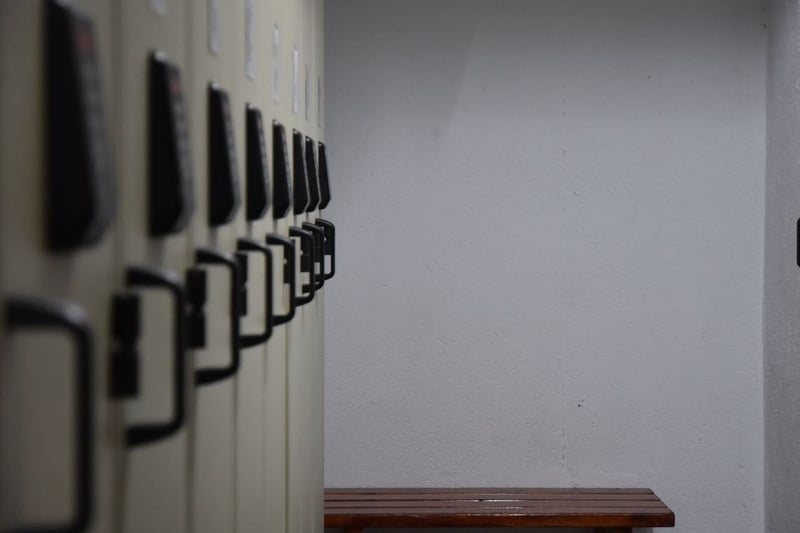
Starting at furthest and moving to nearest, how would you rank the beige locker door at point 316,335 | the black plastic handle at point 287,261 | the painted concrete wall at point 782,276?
the painted concrete wall at point 782,276 → the beige locker door at point 316,335 → the black plastic handle at point 287,261

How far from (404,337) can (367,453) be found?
19.0 inches

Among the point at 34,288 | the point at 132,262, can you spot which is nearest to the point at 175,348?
the point at 132,262

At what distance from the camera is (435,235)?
444 cm

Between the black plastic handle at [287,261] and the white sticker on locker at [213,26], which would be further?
the black plastic handle at [287,261]

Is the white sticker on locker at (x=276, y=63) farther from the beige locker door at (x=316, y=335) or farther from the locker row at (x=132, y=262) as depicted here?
the beige locker door at (x=316, y=335)

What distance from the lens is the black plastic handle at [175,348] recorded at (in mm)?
1031

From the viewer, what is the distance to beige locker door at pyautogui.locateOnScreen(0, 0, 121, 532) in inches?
29.7

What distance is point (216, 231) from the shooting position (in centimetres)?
150

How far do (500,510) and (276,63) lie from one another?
7.89 feet

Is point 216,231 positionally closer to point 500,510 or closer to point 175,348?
point 175,348

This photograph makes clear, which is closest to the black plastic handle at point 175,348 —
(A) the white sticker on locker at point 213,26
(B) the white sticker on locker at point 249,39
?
(A) the white sticker on locker at point 213,26

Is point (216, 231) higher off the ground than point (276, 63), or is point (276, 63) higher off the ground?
point (276, 63)

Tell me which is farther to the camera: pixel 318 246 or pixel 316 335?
pixel 316 335

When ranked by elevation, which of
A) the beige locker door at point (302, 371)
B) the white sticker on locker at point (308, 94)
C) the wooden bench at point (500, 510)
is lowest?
the wooden bench at point (500, 510)
